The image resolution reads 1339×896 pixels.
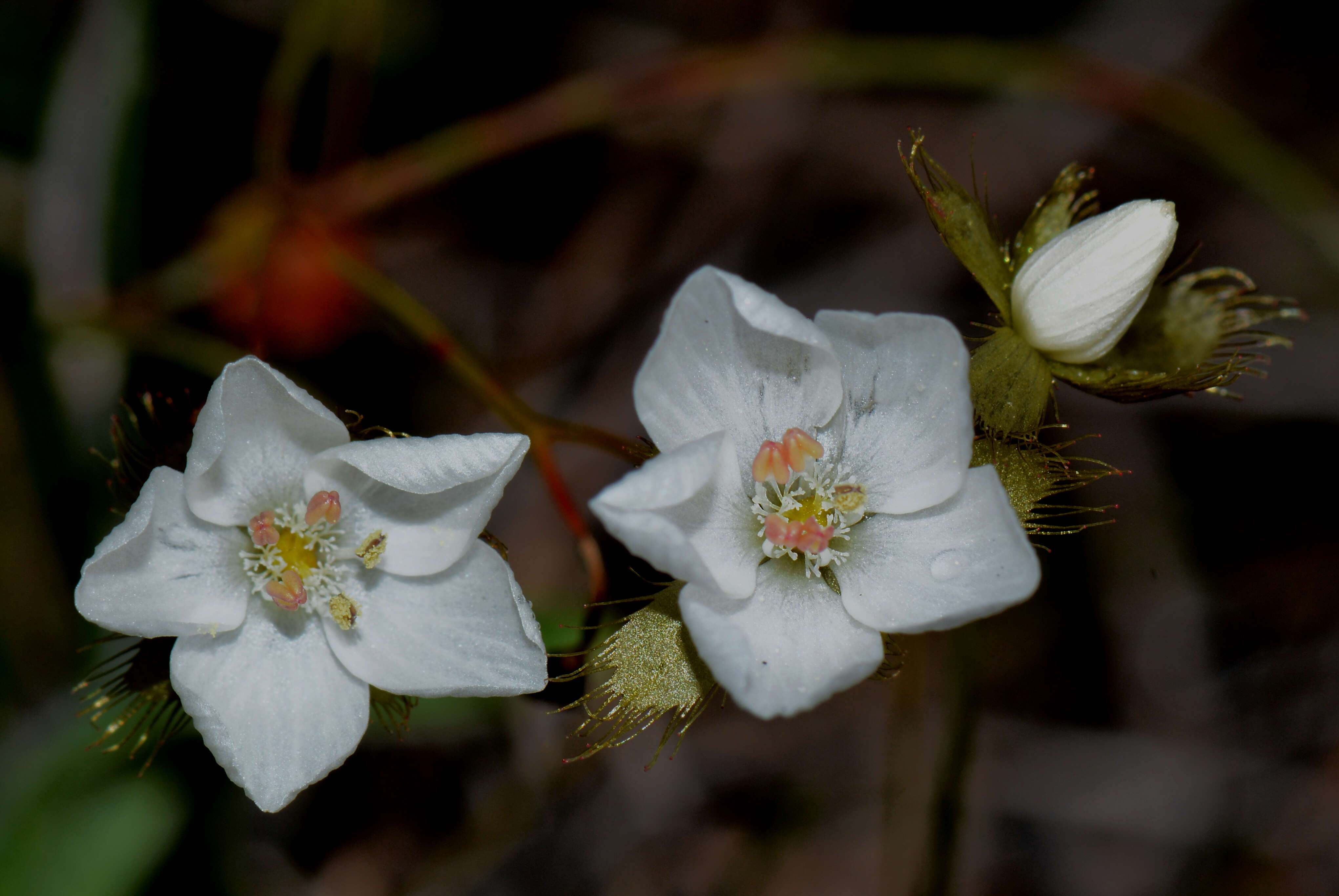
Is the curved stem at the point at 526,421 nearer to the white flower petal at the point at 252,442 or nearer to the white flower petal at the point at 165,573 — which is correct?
the white flower petal at the point at 252,442

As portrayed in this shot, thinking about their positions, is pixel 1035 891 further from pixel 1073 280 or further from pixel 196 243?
pixel 196 243

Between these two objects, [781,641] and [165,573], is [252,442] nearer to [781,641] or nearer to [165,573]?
[165,573]

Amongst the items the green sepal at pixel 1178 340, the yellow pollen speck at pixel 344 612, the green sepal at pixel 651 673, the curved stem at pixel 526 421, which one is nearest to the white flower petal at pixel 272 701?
the yellow pollen speck at pixel 344 612

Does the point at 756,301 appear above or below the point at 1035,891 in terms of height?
above

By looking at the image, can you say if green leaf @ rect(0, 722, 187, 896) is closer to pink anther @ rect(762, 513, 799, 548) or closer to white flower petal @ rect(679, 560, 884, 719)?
white flower petal @ rect(679, 560, 884, 719)

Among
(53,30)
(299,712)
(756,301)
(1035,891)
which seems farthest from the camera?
(1035,891)

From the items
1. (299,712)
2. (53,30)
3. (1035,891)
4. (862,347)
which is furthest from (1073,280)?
(53,30)
